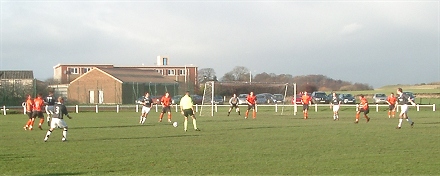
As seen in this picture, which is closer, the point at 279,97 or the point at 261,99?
the point at 279,97

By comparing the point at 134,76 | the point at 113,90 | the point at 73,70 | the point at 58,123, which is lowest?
the point at 58,123

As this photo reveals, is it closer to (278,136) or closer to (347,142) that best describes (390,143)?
(347,142)

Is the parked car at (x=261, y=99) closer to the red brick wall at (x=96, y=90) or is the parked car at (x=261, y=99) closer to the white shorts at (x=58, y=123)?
the red brick wall at (x=96, y=90)

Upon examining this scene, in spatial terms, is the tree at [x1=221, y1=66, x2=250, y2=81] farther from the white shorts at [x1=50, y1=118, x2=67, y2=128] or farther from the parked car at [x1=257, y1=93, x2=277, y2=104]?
the white shorts at [x1=50, y1=118, x2=67, y2=128]

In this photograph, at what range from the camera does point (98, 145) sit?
17828mm

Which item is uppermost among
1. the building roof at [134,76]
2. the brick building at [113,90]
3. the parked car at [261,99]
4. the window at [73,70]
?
the window at [73,70]

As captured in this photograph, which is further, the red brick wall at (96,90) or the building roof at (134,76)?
the building roof at (134,76)

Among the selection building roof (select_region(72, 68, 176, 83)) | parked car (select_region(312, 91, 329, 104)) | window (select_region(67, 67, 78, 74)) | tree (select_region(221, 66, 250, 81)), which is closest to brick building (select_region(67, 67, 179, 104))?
building roof (select_region(72, 68, 176, 83))

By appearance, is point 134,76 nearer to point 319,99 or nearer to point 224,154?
point 319,99

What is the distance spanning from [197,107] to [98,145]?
3262 cm

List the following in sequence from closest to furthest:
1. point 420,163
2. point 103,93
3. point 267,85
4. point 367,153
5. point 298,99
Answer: point 420,163 → point 367,153 → point 267,85 → point 298,99 → point 103,93

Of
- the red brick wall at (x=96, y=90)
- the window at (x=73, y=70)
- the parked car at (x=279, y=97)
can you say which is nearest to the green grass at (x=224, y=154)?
the parked car at (x=279, y=97)

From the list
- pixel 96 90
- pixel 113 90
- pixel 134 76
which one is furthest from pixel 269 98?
A: pixel 134 76

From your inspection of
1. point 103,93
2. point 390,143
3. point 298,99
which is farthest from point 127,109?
point 390,143
